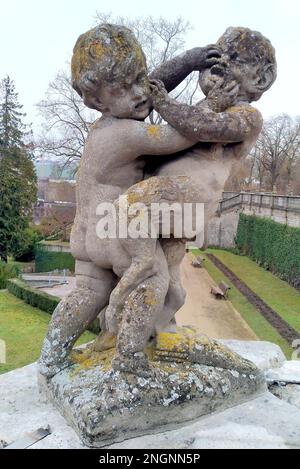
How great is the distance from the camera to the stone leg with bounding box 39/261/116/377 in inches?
156

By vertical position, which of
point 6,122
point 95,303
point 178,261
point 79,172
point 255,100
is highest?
point 6,122

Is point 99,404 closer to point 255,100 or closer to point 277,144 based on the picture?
point 255,100


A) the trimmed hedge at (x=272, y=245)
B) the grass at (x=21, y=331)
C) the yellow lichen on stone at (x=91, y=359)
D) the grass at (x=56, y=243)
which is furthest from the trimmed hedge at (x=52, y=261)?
the yellow lichen on stone at (x=91, y=359)

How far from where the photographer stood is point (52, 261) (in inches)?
1137

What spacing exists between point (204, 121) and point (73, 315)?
1921 millimetres

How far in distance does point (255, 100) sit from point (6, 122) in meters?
26.6

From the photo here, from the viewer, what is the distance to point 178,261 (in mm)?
4121

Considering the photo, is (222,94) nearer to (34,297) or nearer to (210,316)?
(210,316)

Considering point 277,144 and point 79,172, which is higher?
point 277,144

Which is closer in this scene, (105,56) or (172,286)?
(105,56)

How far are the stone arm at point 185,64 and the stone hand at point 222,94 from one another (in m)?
0.20

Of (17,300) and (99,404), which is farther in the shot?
(17,300)

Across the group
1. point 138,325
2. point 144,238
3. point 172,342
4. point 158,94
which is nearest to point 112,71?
point 158,94
